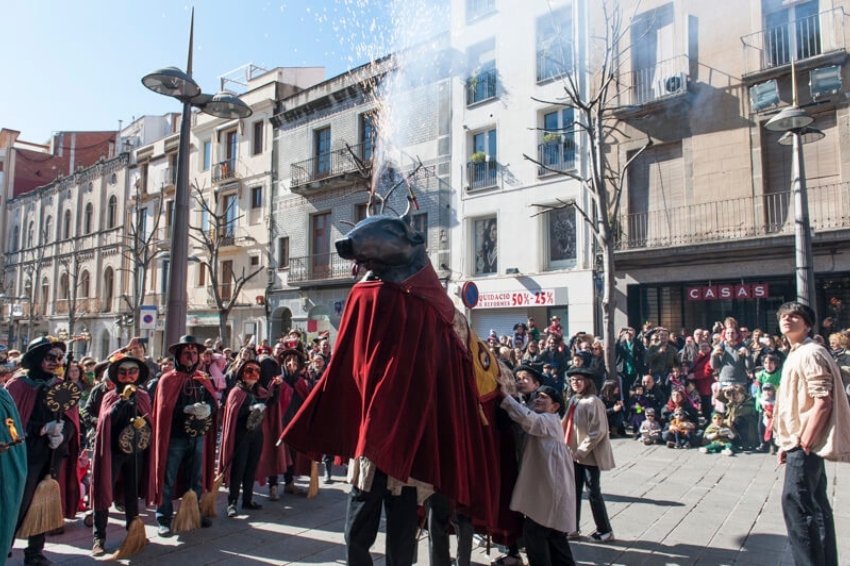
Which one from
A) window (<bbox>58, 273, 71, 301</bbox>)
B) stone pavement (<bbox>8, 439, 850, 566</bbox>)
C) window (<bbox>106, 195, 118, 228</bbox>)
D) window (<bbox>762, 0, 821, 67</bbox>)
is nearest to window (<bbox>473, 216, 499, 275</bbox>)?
window (<bbox>762, 0, 821, 67</bbox>)

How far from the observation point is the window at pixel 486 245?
19625 millimetres

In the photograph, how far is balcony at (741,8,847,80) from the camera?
528 inches

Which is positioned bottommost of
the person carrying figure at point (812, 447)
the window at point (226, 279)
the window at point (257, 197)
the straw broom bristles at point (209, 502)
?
the straw broom bristles at point (209, 502)

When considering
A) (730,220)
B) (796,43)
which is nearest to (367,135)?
(730,220)

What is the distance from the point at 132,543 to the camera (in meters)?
4.89

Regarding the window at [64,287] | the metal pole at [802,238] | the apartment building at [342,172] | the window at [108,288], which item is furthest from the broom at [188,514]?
the window at [64,287]

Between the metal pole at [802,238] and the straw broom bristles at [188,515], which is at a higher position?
the metal pole at [802,238]

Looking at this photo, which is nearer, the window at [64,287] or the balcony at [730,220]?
the balcony at [730,220]

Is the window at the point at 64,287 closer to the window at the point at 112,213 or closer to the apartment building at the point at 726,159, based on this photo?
the window at the point at 112,213

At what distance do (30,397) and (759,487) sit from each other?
749cm

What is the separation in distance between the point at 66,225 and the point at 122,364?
130 feet

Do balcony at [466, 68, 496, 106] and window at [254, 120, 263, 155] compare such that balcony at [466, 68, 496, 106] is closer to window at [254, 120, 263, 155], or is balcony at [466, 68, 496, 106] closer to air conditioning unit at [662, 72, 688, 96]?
air conditioning unit at [662, 72, 688, 96]

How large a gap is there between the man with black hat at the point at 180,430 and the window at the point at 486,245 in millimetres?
14438

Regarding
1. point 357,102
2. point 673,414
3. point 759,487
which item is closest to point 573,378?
point 759,487
